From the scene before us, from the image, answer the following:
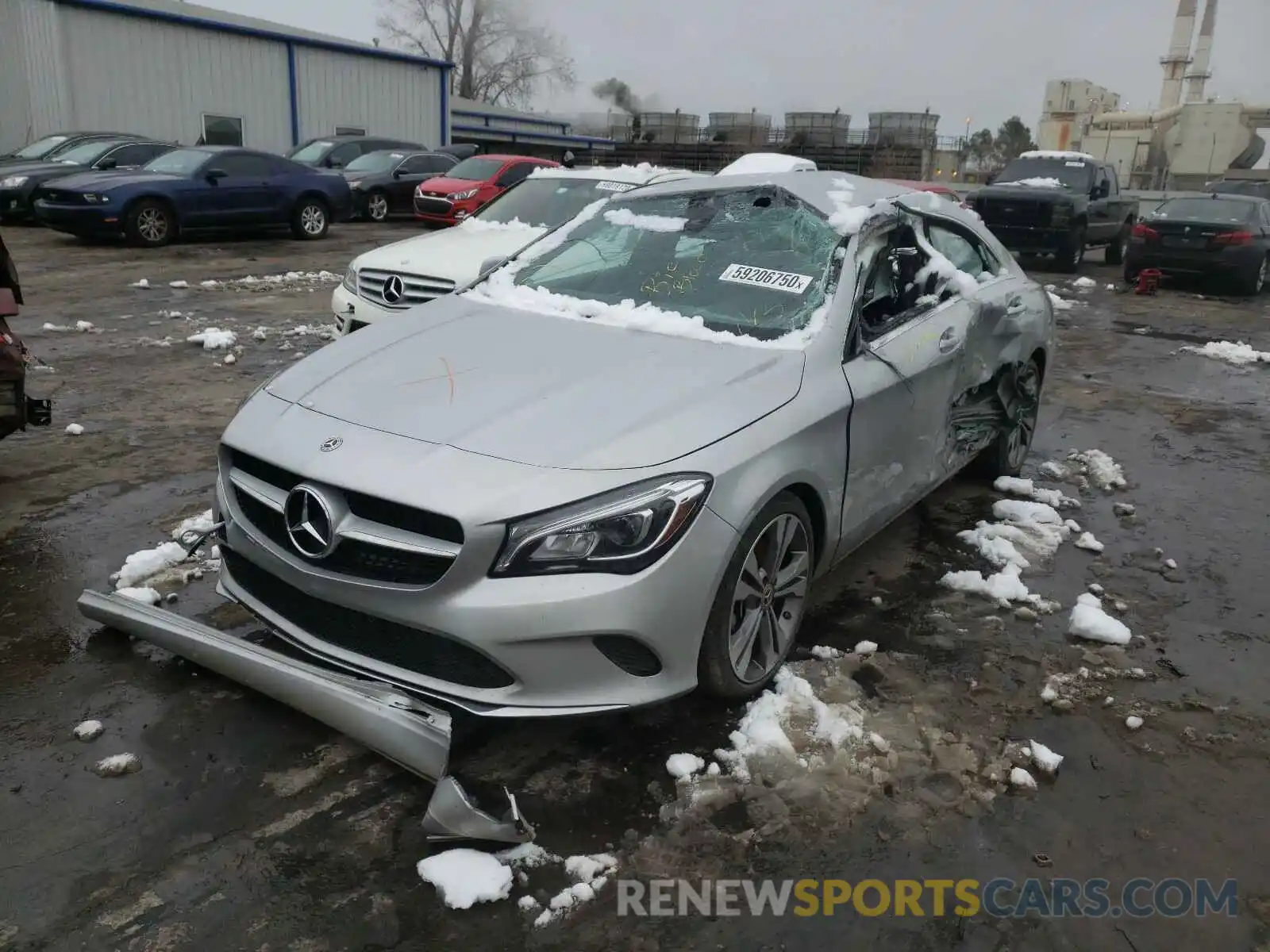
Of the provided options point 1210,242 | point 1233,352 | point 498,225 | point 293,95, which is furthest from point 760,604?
point 293,95

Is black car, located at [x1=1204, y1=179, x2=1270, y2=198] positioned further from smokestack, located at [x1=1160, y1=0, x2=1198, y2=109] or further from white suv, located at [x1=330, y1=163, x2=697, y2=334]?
smokestack, located at [x1=1160, y1=0, x2=1198, y2=109]

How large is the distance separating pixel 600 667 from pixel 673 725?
0.58 meters

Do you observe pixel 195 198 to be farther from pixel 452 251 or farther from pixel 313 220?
pixel 452 251

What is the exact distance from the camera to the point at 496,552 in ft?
8.63

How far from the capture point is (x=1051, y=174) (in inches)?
669

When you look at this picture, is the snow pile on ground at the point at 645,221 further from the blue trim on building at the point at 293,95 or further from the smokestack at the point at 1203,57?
the smokestack at the point at 1203,57

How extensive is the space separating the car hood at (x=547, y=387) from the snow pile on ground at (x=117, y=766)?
1186 mm

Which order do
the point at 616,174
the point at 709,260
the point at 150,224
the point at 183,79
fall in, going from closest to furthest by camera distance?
the point at 709,260 < the point at 616,174 < the point at 150,224 < the point at 183,79

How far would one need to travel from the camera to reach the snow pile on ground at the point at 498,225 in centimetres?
848

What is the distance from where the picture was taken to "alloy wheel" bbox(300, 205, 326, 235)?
54.1 ft

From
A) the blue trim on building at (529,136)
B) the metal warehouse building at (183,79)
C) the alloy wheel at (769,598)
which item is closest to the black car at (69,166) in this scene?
the metal warehouse building at (183,79)

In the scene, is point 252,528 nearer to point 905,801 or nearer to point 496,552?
point 496,552

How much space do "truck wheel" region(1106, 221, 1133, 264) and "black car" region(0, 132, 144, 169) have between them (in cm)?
1865

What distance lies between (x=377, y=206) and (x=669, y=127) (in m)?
29.9
